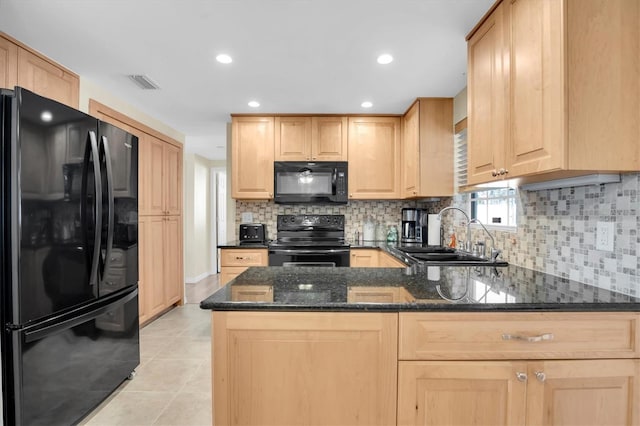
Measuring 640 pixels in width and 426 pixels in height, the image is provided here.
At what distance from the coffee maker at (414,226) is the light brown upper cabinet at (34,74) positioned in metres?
3.22

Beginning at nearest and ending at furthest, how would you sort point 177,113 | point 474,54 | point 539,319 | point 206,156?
1. point 539,319
2. point 474,54
3. point 177,113
4. point 206,156

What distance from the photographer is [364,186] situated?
11.8 ft

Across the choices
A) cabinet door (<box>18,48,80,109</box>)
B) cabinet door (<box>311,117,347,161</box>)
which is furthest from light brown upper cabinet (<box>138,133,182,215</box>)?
cabinet door (<box>311,117,347,161</box>)

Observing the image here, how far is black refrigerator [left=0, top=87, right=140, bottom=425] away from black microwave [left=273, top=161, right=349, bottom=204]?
1607mm

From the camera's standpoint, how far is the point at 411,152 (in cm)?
329

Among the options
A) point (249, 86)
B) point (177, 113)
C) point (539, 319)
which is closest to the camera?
point (539, 319)

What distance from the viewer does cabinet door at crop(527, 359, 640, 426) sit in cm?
116

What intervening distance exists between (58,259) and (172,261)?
2458 millimetres

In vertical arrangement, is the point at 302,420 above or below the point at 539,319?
below

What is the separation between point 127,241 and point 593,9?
269cm

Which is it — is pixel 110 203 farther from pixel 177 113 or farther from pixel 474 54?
pixel 474 54

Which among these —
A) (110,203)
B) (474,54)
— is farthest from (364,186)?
(110,203)

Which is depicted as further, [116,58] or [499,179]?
[116,58]

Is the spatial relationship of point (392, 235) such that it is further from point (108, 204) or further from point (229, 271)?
point (108, 204)
